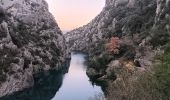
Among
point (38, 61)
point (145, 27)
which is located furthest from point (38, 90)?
point (145, 27)

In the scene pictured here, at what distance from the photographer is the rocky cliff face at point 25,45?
118688 millimetres

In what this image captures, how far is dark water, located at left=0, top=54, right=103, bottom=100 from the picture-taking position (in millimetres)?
107963

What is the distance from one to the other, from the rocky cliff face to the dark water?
11.0 ft

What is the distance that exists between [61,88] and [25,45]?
109 feet

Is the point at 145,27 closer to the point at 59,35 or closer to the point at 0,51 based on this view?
the point at 0,51

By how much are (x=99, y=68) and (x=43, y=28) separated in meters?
65.2

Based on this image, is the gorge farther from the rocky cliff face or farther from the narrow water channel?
the narrow water channel

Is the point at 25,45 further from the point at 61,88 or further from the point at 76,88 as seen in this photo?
the point at 76,88

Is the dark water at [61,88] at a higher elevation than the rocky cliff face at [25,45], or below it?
below

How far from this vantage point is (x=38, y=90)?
120 meters

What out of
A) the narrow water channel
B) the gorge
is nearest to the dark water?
the narrow water channel

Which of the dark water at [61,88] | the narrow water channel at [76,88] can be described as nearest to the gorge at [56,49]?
the dark water at [61,88]

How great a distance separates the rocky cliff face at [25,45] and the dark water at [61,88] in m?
3.36

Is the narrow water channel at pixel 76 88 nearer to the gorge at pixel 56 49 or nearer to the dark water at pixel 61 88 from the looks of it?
the dark water at pixel 61 88
